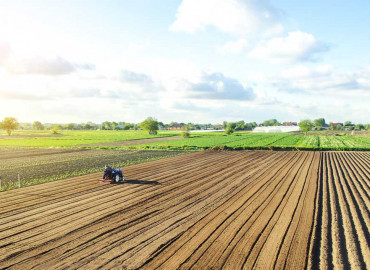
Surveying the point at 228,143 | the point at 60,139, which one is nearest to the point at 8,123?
the point at 60,139

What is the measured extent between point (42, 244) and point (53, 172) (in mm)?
18281

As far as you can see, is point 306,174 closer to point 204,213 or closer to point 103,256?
point 204,213

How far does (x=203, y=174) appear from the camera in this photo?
82.5 feet

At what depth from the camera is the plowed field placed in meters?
9.15

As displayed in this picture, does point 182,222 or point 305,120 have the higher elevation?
point 305,120

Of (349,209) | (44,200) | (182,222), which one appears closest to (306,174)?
(349,209)

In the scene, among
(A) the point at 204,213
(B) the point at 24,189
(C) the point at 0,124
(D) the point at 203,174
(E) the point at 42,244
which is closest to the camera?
(E) the point at 42,244

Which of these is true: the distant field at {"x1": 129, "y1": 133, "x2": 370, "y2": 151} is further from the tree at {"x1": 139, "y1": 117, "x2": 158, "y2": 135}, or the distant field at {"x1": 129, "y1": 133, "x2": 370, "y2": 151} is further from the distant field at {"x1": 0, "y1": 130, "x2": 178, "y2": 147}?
the tree at {"x1": 139, "y1": 117, "x2": 158, "y2": 135}

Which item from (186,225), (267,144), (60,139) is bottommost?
(186,225)

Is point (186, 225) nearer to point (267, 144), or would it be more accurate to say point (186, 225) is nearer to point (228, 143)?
point (267, 144)

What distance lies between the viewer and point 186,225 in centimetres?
1210

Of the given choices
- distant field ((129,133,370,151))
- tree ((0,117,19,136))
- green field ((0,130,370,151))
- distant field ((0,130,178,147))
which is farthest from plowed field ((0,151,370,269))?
tree ((0,117,19,136))

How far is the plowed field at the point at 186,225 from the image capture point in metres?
9.15

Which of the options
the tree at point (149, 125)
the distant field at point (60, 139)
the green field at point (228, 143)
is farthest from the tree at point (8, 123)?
the tree at point (149, 125)
